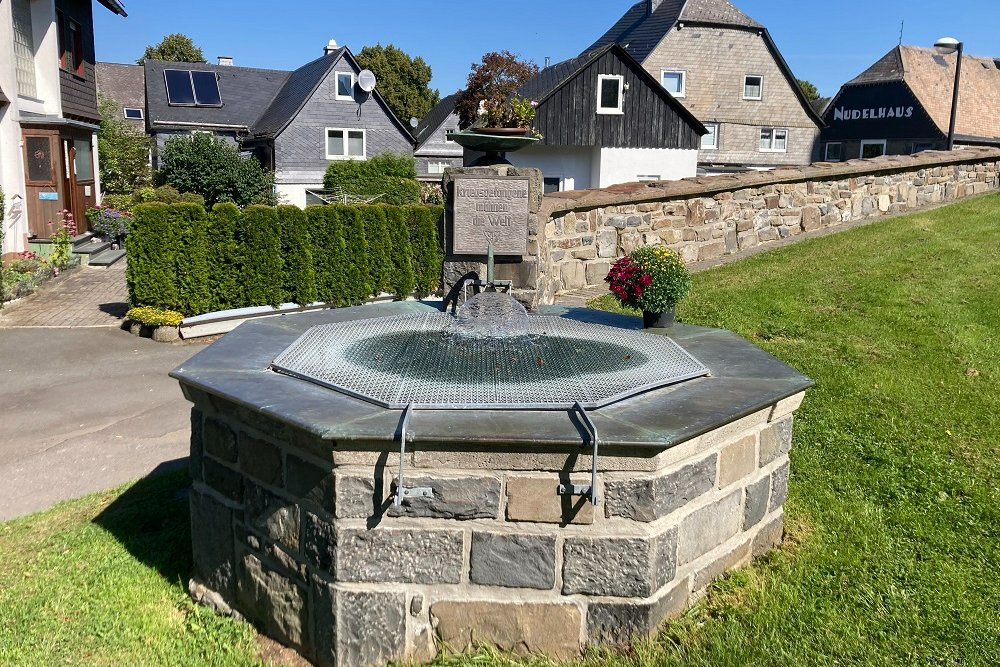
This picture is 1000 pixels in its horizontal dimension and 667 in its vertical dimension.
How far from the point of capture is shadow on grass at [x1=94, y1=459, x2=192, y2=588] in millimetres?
4516

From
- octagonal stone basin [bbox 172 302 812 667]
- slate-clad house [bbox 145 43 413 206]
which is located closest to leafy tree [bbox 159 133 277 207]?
slate-clad house [bbox 145 43 413 206]

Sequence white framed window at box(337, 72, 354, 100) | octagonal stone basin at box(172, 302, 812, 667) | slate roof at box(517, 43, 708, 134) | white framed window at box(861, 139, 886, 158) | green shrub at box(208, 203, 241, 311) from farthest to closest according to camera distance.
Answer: white framed window at box(861, 139, 886, 158) < white framed window at box(337, 72, 354, 100) < slate roof at box(517, 43, 708, 134) < green shrub at box(208, 203, 241, 311) < octagonal stone basin at box(172, 302, 812, 667)

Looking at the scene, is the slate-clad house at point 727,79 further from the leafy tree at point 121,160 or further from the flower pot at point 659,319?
the flower pot at point 659,319

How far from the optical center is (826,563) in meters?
3.97

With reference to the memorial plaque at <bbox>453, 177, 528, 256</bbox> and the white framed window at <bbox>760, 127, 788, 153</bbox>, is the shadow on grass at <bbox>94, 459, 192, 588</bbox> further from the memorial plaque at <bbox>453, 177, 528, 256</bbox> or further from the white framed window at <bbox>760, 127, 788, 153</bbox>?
the white framed window at <bbox>760, 127, 788, 153</bbox>

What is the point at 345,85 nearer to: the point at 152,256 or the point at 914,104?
the point at 152,256

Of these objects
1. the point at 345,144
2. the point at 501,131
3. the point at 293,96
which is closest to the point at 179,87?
the point at 293,96

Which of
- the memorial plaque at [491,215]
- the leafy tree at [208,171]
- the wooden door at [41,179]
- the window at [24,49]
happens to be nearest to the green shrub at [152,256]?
the memorial plaque at [491,215]

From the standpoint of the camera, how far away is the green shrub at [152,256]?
35.8 ft

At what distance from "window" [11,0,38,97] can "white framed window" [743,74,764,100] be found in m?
27.9

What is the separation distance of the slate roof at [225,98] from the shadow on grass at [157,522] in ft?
103

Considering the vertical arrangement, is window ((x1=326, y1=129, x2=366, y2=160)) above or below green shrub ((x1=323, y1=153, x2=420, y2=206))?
above

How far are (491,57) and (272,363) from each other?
3319cm

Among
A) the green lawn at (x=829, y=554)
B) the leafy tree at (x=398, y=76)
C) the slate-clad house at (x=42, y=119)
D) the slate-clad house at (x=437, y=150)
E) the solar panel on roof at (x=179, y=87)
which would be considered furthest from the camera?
the leafy tree at (x=398, y=76)
